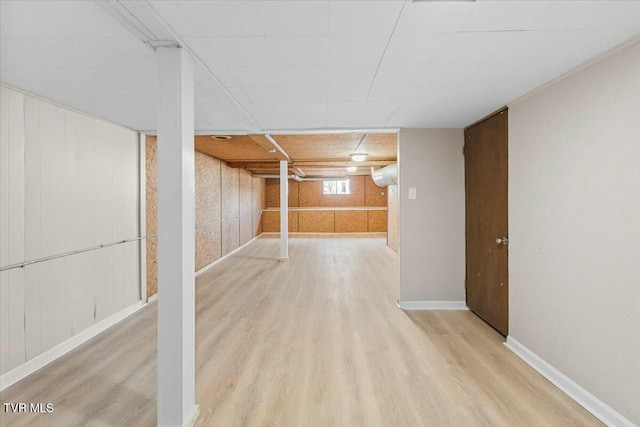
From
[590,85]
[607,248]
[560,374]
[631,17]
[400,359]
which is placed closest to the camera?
[631,17]

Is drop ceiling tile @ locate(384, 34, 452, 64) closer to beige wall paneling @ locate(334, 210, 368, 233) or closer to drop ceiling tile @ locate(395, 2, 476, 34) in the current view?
drop ceiling tile @ locate(395, 2, 476, 34)

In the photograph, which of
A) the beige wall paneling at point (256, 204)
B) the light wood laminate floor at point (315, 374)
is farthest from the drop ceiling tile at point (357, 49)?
the beige wall paneling at point (256, 204)

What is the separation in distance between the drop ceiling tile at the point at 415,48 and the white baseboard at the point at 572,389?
7.68 ft

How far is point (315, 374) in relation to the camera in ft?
7.88

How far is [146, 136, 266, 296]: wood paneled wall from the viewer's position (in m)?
4.27

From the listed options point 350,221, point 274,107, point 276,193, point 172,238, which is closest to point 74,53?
point 172,238

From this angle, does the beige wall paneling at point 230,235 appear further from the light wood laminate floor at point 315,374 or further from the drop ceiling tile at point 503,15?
the drop ceiling tile at point 503,15

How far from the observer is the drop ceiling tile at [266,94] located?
253 centimetres

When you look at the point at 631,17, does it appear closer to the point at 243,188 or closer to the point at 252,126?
the point at 252,126

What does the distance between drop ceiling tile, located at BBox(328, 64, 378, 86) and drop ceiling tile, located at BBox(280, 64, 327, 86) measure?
0.06m

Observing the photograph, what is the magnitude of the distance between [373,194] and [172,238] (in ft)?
36.1

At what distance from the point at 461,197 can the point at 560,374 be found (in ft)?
6.96

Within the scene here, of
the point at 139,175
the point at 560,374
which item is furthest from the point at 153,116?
the point at 560,374

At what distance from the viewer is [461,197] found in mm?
3891
